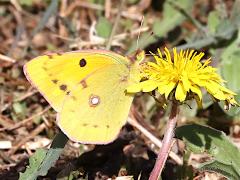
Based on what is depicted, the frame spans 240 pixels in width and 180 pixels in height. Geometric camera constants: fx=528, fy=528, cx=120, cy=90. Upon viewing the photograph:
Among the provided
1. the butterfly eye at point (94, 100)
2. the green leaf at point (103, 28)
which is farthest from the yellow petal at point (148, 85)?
the green leaf at point (103, 28)

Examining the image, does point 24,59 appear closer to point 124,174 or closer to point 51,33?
point 51,33

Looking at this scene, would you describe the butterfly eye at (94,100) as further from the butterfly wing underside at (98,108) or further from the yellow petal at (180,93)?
the yellow petal at (180,93)

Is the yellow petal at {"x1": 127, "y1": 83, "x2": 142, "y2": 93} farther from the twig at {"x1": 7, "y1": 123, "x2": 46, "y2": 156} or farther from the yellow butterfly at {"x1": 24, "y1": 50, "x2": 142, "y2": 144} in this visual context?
the twig at {"x1": 7, "y1": 123, "x2": 46, "y2": 156}

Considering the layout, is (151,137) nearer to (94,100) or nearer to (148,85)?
(94,100)

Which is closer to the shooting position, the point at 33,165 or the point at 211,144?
the point at 33,165

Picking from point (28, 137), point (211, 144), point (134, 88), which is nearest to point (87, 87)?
point (134, 88)

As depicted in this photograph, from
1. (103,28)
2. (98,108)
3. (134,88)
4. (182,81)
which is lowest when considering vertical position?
(103,28)
